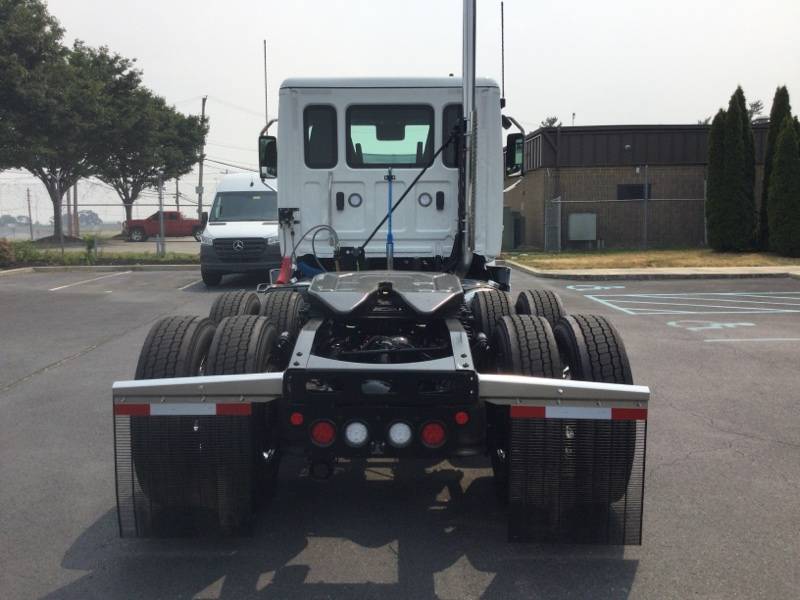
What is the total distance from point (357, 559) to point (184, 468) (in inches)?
36.9

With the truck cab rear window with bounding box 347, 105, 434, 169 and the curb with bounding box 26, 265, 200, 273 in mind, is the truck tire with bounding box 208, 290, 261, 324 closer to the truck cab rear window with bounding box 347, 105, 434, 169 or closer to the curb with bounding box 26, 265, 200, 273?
the truck cab rear window with bounding box 347, 105, 434, 169

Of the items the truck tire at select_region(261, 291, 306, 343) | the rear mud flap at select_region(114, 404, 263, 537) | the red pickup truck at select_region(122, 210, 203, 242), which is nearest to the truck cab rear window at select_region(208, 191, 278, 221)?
the truck tire at select_region(261, 291, 306, 343)

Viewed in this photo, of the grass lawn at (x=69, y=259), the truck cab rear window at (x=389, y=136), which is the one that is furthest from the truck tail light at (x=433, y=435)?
the grass lawn at (x=69, y=259)

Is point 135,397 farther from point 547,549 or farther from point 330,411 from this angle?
point 547,549

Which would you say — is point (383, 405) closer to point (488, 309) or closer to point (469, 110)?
point (488, 309)

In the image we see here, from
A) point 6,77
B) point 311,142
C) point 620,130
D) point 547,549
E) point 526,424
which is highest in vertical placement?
point 6,77

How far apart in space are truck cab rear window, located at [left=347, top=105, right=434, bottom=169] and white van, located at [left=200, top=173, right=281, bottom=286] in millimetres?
10185

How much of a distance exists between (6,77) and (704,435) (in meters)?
29.2

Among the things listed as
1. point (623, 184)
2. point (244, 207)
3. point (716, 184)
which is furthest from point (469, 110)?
point (623, 184)

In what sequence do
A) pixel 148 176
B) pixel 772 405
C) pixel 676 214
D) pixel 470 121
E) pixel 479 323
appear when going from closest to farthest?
pixel 479 323 → pixel 470 121 → pixel 772 405 → pixel 676 214 → pixel 148 176

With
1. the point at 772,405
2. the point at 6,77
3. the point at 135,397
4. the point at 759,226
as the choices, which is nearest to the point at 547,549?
the point at 135,397

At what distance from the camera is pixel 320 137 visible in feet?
23.6

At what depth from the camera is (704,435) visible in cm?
616

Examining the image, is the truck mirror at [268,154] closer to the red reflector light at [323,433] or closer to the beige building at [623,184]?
the red reflector light at [323,433]
